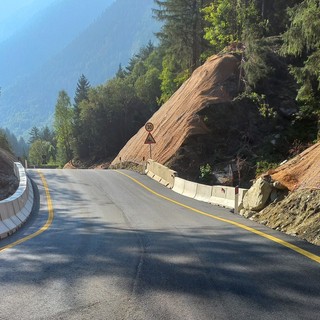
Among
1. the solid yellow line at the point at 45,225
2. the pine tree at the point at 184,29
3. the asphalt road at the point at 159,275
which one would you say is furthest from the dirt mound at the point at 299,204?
the pine tree at the point at 184,29

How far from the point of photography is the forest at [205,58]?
16.8 m

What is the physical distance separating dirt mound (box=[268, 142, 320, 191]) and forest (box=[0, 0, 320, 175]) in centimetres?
342

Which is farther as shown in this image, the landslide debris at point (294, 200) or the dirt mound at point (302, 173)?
the dirt mound at point (302, 173)

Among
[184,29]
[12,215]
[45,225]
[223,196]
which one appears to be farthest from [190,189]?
[184,29]

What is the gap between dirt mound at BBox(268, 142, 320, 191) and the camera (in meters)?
11.9

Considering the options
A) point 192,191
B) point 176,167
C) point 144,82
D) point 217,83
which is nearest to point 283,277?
point 192,191

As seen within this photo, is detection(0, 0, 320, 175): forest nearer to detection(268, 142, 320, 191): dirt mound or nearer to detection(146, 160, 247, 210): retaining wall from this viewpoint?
detection(268, 142, 320, 191): dirt mound

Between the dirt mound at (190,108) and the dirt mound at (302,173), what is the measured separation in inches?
633

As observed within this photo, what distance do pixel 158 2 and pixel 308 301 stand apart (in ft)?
176

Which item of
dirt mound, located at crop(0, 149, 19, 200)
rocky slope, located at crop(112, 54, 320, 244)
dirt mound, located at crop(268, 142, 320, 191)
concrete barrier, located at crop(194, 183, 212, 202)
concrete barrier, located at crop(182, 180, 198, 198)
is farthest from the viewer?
rocky slope, located at crop(112, 54, 320, 244)

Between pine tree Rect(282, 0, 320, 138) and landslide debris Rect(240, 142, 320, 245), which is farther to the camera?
pine tree Rect(282, 0, 320, 138)

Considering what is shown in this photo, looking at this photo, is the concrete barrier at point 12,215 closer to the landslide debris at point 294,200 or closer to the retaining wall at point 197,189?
the landslide debris at point 294,200

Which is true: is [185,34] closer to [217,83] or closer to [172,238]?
[217,83]

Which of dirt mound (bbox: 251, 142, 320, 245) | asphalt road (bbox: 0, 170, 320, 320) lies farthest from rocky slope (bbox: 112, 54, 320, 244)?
asphalt road (bbox: 0, 170, 320, 320)
